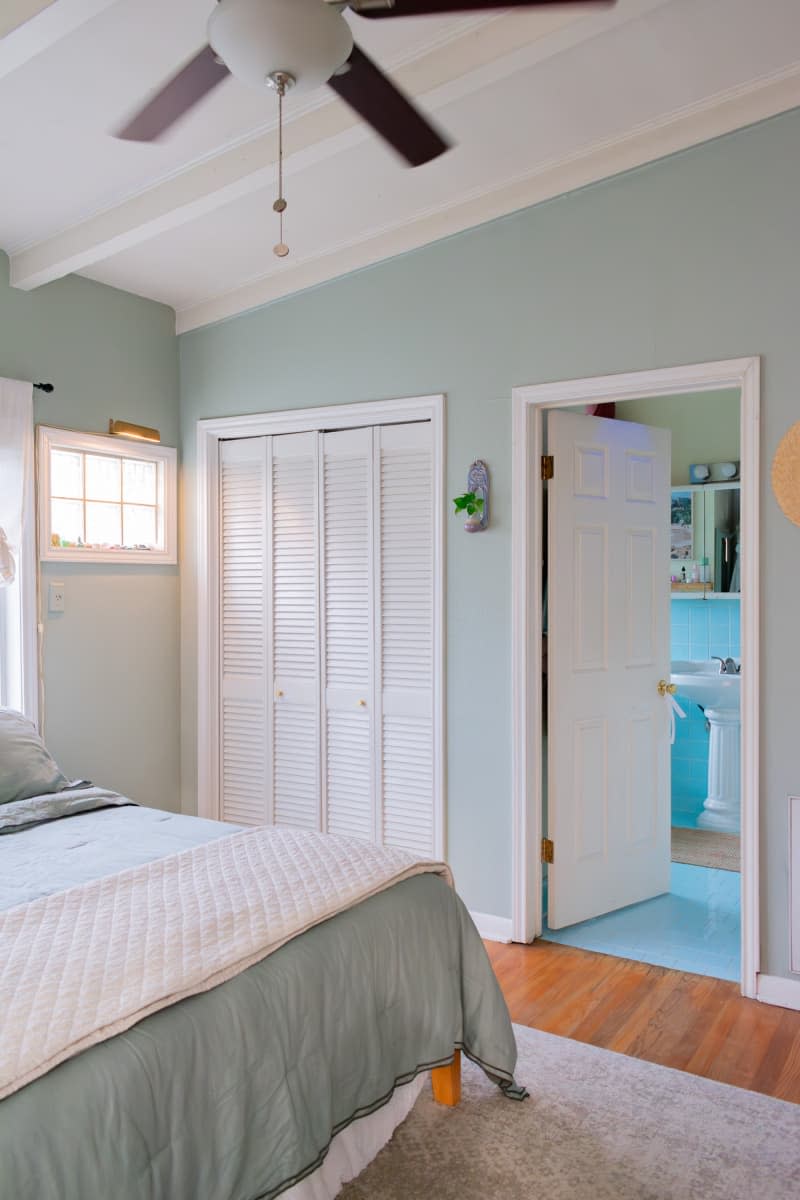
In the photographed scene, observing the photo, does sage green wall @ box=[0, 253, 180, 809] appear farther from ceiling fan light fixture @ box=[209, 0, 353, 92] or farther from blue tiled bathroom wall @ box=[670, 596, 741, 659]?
blue tiled bathroom wall @ box=[670, 596, 741, 659]

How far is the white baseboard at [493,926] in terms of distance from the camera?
3496 millimetres

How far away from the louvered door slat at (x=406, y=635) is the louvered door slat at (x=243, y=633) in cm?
68

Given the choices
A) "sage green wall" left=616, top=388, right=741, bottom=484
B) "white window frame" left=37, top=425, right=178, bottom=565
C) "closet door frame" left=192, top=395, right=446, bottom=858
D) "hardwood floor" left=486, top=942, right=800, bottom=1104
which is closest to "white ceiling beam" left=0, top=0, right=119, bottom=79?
"white window frame" left=37, top=425, right=178, bottom=565

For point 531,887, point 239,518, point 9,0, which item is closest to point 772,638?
point 531,887

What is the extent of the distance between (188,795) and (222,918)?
264 cm

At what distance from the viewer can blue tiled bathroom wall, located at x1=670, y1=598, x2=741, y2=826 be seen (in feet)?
16.2

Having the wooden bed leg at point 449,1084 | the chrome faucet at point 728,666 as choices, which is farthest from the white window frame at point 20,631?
the chrome faucet at point 728,666

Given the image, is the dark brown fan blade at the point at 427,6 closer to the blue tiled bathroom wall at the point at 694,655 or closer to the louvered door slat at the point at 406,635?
the louvered door slat at the point at 406,635

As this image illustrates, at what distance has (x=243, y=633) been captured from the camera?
4.27m

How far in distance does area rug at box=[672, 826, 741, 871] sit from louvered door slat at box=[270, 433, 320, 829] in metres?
1.91

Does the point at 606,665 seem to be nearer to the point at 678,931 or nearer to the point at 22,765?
the point at 678,931

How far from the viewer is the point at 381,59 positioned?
8.46 feet

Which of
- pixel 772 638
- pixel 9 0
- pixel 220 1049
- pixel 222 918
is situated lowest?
pixel 220 1049

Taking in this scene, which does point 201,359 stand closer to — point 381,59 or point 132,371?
point 132,371
